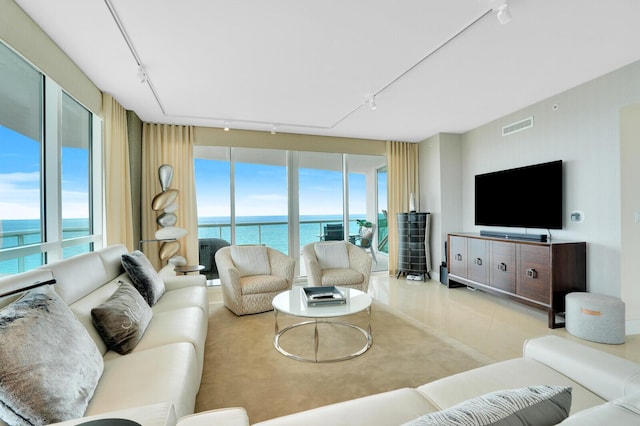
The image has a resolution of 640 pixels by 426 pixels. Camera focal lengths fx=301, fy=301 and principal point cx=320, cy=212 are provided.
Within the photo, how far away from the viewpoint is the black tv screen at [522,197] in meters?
3.36

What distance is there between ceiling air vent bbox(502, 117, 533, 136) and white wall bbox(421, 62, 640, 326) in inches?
2.1

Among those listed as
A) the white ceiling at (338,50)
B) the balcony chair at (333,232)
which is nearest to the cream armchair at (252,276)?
the balcony chair at (333,232)

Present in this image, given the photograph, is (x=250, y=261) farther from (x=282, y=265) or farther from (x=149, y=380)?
(x=149, y=380)

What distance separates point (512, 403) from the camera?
65 centimetres

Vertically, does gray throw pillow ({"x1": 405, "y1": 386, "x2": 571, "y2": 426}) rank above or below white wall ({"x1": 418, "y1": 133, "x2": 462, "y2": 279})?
below

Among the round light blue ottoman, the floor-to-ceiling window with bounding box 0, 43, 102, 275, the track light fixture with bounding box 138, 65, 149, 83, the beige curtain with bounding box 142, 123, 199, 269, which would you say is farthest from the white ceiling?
the round light blue ottoman

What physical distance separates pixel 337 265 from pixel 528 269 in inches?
84.5

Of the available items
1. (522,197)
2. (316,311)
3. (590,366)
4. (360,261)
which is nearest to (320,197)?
(360,261)

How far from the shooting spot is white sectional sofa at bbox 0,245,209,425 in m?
1.16

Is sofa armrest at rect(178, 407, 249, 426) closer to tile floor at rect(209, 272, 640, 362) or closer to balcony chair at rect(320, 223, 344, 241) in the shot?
tile floor at rect(209, 272, 640, 362)

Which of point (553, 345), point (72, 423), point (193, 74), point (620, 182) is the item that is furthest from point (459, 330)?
point (193, 74)

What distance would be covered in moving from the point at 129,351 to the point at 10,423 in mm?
749

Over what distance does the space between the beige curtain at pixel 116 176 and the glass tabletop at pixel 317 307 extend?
81.4 inches

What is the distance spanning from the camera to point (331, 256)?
13.1ft
